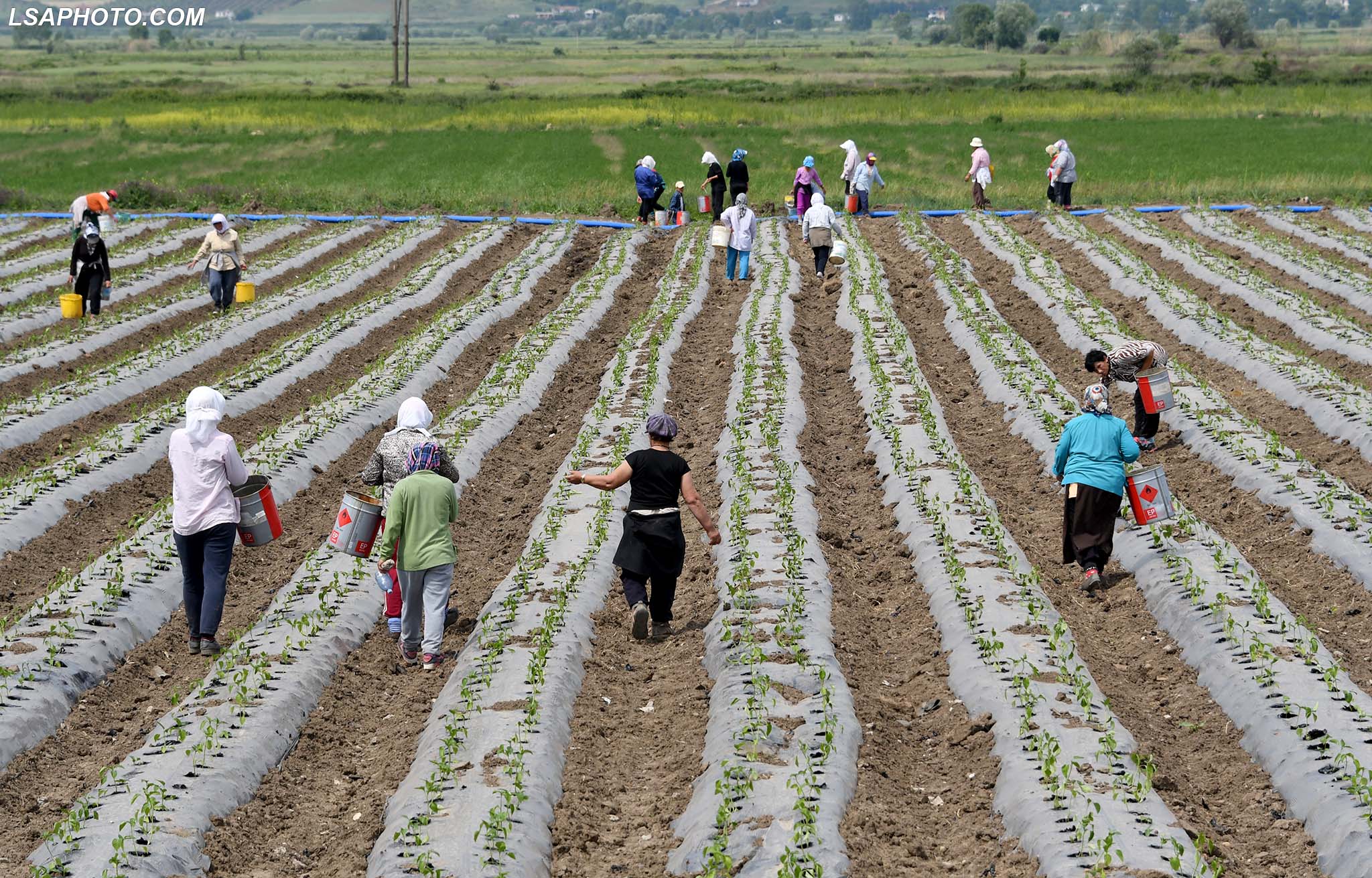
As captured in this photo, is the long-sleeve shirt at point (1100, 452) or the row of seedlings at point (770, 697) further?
the long-sleeve shirt at point (1100, 452)

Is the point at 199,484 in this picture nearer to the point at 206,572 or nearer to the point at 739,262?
the point at 206,572

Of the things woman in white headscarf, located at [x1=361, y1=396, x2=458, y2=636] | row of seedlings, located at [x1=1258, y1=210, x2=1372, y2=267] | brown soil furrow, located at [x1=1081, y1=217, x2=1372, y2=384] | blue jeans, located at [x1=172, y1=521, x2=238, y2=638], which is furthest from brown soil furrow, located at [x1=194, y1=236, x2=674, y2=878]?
row of seedlings, located at [x1=1258, y1=210, x2=1372, y2=267]

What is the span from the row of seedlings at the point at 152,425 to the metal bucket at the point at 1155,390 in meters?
9.33

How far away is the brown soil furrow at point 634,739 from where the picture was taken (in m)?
7.31

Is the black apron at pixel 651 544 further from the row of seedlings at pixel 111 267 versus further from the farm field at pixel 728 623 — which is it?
the row of seedlings at pixel 111 267

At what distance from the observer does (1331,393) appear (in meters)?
14.8

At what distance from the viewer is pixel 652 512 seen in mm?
9688

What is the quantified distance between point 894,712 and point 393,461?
3555 mm

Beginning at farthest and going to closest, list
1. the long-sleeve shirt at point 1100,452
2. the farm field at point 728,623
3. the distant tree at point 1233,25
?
1. the distant tree at point 1233,25
2. the long-sleeve shirt at point 1100,452
3. the farm field at point 728,623

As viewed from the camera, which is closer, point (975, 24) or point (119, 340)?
point (119, 340)

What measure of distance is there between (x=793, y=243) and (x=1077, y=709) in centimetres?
2017

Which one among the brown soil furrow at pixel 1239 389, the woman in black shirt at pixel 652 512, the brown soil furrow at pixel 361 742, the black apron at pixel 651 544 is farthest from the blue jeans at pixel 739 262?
the black apron at pixel 651 544

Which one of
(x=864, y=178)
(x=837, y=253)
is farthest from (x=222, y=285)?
(x=864, y=178)

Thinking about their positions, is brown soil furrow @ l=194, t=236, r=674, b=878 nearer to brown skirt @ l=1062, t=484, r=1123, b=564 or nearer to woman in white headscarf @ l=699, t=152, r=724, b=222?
brown skirt @ l=1062, t=484, r=1123, b=564
